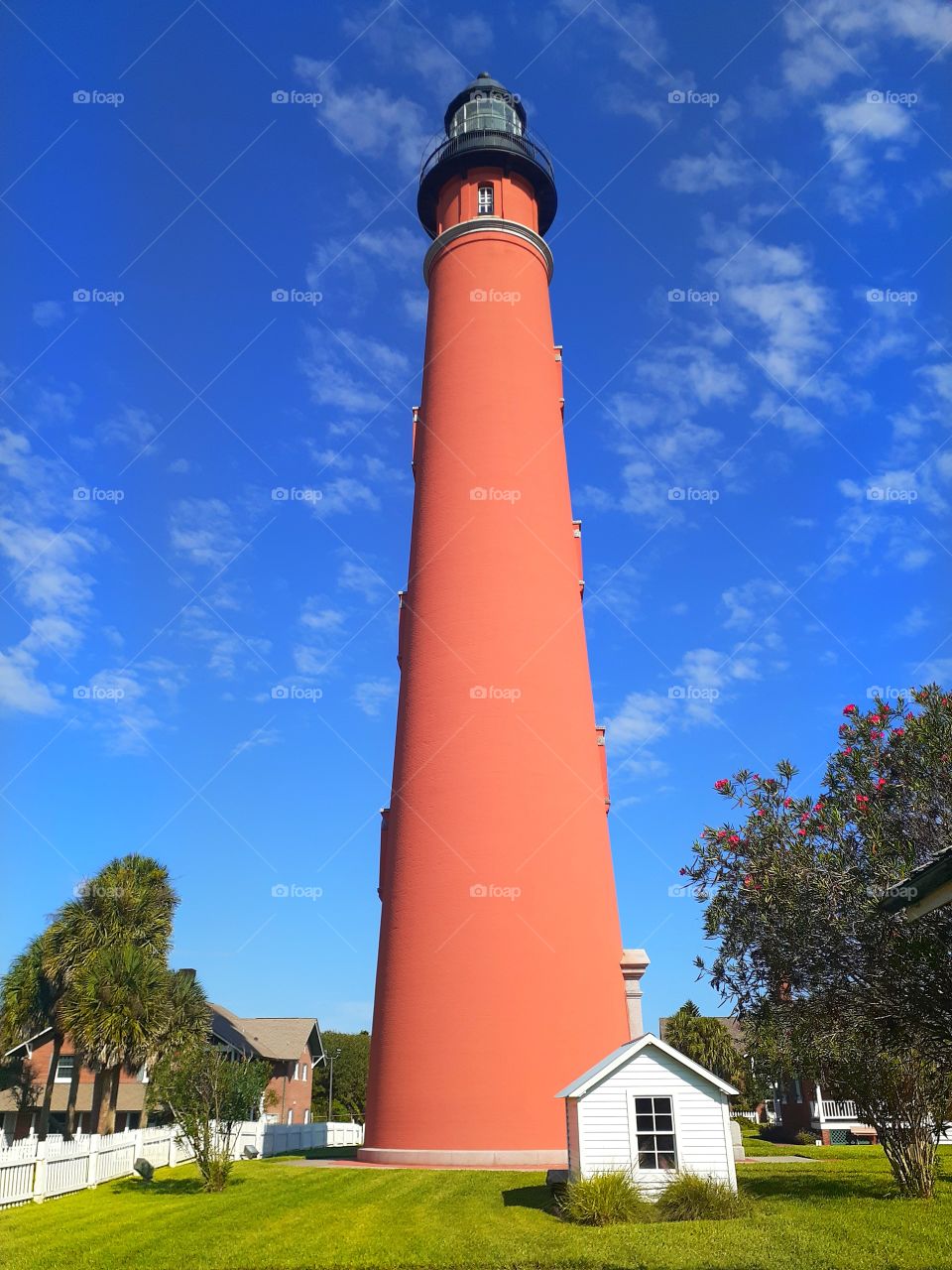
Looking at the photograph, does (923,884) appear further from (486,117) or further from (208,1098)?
(486,117)

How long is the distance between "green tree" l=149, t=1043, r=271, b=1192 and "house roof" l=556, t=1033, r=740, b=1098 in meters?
7.84

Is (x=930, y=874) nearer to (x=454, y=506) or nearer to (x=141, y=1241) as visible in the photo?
(x=141, y=1241)

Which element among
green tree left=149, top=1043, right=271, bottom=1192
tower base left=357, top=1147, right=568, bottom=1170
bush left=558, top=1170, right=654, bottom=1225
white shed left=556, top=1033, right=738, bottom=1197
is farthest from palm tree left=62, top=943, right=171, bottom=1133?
bush left=558, top=1170, right=654, bottom=1225

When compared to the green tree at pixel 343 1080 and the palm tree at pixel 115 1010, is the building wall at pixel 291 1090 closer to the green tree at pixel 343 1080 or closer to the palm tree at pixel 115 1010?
the green tree at pixel 343 1080

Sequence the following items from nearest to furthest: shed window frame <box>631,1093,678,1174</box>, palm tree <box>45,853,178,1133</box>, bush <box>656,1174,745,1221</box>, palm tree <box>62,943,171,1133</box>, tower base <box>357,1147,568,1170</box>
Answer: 1. bush <box>656,1174,745,1221</box>
2. shed window frame <box>631,1093,678,1174</box>
3. tower base <box>357,1147,568,1170</box>
4. palm tree <box>62,943,171,1133</box>
5. palm tree <box>45,853,178,1133</box>

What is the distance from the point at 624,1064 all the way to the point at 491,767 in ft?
23.8

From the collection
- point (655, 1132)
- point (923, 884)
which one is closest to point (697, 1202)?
point (655, 1132)

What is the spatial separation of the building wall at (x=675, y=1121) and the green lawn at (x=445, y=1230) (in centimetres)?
99

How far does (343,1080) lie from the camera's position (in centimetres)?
6962

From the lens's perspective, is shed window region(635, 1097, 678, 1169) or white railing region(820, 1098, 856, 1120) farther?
white railing region(820, 1098, 856, 1120)

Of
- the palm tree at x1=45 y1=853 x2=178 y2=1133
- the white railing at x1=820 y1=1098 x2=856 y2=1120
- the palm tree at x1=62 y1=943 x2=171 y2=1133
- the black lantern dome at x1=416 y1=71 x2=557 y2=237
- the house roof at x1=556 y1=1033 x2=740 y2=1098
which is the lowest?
the white railing at x1=820 y1=1098 x2=856 y2=1120

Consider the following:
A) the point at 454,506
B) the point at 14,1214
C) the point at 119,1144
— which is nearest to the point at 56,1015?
the point at 119,1144

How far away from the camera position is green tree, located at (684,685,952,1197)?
1234 cm

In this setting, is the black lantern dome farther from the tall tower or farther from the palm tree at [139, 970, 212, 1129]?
the palm tree at [139, 970, 212, 1129]
